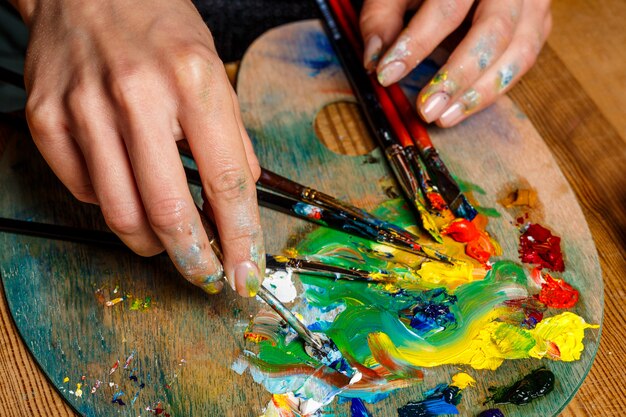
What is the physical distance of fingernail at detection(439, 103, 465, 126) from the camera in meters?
1.33

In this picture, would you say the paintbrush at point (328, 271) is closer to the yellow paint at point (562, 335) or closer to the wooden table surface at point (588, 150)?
the yellow paint at point (562, 335)

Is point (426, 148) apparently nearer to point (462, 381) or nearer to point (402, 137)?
point (402, 137)

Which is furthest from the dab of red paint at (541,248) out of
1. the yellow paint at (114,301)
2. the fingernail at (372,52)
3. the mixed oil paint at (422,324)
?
the yellow paint at (114,301)

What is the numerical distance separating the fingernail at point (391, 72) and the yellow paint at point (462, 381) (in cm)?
63

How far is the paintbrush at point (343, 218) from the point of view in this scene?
1167mm

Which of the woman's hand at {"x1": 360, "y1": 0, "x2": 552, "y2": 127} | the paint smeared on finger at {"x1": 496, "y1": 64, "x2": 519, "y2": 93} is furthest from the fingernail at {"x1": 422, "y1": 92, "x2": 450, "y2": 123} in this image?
the paint smeared on finger at {"x1": 496, "y1": 64, "x2": 519, "y2": 93}

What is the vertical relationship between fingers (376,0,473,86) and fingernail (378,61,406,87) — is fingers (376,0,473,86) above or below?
above

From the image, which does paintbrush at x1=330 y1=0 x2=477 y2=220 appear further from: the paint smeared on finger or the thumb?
the paint smeared on finger

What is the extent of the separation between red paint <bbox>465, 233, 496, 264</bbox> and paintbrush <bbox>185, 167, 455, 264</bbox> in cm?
5

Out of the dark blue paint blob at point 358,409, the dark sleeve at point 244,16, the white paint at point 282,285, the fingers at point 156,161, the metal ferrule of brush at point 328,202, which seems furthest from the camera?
the dark sleeve at point 244,16

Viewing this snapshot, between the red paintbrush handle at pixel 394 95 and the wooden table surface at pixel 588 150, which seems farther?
the red paintbrush handle at pixel 394 95

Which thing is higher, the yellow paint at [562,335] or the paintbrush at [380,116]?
the yellow paint at [562,335]

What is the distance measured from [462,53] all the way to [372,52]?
0.20 m

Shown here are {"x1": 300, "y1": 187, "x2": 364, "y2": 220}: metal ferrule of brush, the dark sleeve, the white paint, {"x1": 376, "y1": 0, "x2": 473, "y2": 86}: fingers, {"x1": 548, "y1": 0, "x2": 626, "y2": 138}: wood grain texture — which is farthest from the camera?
the dark sleeve
